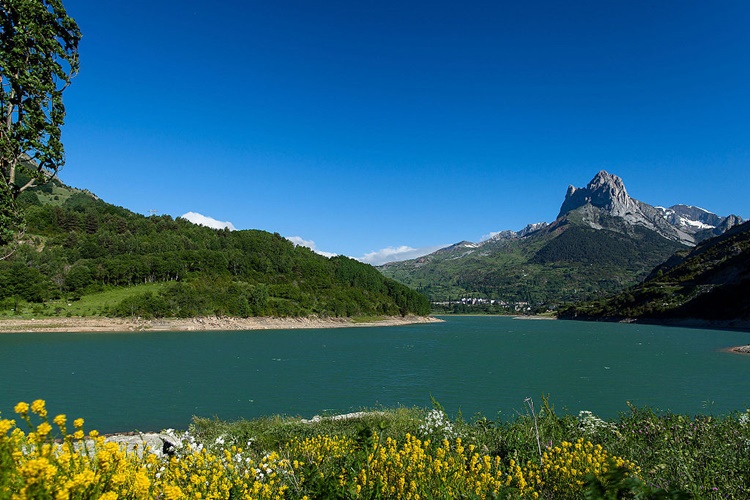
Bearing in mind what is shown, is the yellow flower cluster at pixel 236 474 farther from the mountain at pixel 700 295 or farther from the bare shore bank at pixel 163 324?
the mountain at pixel 700 295

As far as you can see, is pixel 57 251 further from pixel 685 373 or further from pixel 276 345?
pixel 685 373

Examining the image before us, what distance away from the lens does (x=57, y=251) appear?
454 ft

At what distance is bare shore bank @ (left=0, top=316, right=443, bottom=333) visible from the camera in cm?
9662

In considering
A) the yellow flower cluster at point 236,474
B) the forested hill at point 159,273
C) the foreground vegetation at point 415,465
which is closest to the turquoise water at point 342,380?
the foreground vegetation at point 415,465

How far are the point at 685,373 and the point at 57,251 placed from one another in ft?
554

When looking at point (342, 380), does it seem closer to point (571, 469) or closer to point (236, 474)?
point (571, 469)

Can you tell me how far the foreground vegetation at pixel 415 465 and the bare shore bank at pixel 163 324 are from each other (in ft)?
356

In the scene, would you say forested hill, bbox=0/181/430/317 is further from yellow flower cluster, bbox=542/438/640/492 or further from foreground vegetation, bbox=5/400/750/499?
yellow flower cluster, bbox=542/438/640/492

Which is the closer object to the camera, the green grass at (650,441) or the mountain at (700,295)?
the green grass at (650,441)

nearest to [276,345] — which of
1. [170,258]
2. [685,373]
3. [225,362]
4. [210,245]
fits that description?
[225,362]

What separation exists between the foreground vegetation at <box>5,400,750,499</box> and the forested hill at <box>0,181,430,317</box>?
122 meters

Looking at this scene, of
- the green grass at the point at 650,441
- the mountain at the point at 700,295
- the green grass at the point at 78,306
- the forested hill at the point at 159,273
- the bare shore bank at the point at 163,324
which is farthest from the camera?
the mountain at the point at 700,295

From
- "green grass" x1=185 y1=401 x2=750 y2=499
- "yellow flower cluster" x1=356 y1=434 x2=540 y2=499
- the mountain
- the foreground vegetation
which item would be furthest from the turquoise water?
the mountain

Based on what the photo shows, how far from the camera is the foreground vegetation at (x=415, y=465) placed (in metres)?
3.09
